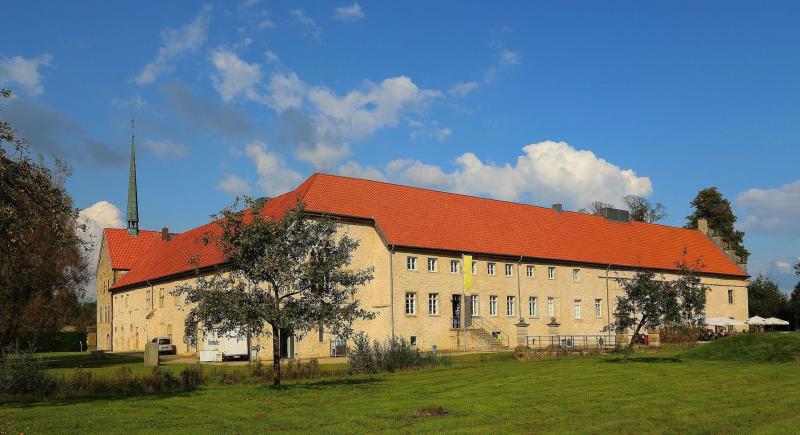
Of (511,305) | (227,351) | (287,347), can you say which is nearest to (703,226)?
(511,305)

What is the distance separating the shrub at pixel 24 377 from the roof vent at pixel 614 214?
5310 cm

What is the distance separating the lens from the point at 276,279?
23500 millimetres

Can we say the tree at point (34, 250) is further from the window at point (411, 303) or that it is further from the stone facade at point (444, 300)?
the window at point (411, 303)

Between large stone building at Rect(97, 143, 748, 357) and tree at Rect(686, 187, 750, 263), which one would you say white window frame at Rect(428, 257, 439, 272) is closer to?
large stone building at Rect(97, 143, 748, 357)

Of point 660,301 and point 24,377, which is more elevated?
point 660,301

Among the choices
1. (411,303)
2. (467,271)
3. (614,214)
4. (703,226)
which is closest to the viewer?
(411,303)

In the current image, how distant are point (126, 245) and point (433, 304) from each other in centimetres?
4146

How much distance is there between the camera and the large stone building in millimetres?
46875

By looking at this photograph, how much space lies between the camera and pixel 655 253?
214 feet

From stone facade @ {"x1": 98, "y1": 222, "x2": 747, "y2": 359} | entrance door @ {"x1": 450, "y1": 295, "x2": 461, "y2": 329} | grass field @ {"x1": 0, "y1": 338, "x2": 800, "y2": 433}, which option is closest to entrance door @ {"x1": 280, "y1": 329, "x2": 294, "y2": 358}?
stone facade @ {"x1": 98, "y1": 222, "x2": 747, "y2": 359}

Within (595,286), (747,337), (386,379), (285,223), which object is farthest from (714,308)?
(285,223)

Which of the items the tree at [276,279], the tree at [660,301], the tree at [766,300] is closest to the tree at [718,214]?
the tree at [766,300]

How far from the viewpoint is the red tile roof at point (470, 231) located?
1923 inches

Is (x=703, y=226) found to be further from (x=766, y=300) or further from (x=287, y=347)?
(x=287, y=347)
